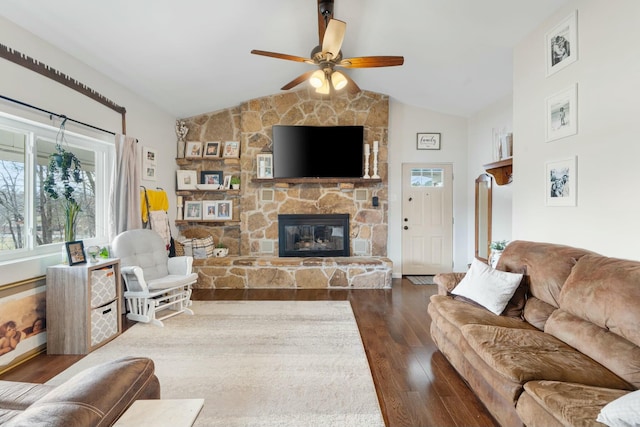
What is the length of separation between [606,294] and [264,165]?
4132 millimetres

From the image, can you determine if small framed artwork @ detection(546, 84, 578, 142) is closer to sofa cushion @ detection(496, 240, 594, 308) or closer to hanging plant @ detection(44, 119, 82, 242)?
sofa cushion @ detection(496, 240, 594, 308)

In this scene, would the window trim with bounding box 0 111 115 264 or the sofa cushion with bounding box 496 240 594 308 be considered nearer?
the sofa cushion with bounding box 496 240 594 308

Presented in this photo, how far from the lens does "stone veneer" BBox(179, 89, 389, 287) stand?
15.8 feet

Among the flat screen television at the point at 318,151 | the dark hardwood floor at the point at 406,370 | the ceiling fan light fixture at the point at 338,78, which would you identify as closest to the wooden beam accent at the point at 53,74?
the flat screen television at the point at 318,151

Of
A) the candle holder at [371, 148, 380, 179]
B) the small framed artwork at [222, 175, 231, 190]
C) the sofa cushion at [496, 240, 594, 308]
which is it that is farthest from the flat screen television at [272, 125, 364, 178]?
the sofa cushion at [496, 240, 594, 308]

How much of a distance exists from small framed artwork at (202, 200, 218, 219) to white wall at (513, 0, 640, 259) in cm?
428

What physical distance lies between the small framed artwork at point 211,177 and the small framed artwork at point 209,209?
13.0 inches

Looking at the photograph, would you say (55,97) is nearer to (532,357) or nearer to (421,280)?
(532,357)

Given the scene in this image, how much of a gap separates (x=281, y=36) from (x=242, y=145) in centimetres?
203

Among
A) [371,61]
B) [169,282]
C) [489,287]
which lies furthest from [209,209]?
[489,287]

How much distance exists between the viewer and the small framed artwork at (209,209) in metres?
4.85

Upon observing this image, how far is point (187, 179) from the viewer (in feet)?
15.7

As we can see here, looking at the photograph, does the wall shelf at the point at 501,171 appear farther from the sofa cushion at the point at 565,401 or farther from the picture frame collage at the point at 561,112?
the sofa cushion at the point at 565,401

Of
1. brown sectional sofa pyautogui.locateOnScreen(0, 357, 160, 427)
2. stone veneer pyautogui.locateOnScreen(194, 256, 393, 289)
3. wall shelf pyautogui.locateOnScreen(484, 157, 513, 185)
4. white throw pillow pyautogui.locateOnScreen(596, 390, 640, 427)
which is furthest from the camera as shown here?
stone veneer pyautogui.locateOnScreen(194, 256, 393, 289)
